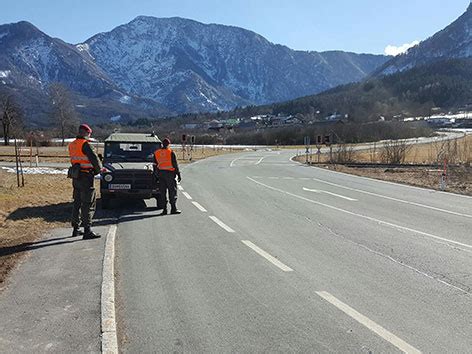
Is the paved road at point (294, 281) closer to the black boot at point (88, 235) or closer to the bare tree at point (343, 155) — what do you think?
the black boot at point (88, 235)

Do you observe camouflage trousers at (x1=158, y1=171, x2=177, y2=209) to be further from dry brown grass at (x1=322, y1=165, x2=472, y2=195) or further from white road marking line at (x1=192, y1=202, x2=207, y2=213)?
dry brown grass at (x1=322, y1=165, x2=472, y2=195)

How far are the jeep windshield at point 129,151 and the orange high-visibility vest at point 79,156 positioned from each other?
4874mm

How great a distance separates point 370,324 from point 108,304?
2661 mm

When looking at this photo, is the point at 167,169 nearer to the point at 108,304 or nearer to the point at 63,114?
the point at 108,304

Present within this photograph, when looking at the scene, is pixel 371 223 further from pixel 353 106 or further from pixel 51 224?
pixel 353 106

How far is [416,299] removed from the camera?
5.72 m

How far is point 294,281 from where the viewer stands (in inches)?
253

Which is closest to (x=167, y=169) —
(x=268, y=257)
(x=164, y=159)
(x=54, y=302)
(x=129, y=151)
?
(x=164, y=159)

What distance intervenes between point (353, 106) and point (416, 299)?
19936 centimetres

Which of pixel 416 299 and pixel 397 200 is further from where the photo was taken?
pixel 397 200

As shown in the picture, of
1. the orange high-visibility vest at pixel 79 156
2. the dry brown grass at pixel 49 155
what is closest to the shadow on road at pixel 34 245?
the orange high-visibility vest at pixel 79 156

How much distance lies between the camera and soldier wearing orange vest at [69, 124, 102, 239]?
926 centimetres

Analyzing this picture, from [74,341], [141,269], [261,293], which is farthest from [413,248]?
[74,341]

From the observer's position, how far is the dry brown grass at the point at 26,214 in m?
8.34
